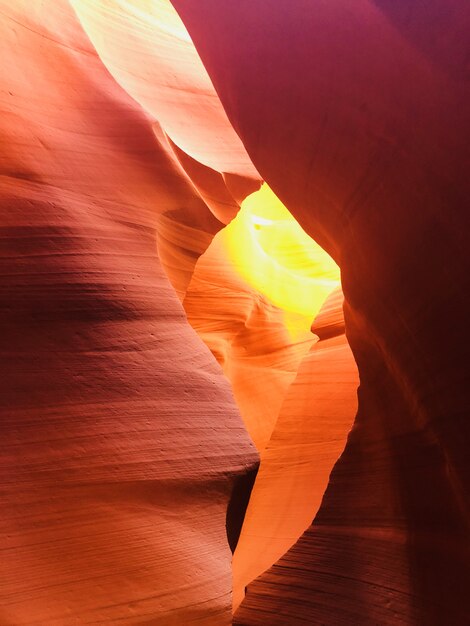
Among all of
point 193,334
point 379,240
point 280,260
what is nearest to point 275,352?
point 280,260

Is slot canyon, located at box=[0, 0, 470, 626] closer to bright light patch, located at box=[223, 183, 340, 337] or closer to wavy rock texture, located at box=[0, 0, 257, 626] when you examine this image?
wavy rock texture, located at box=[0, 0, 257, 626]

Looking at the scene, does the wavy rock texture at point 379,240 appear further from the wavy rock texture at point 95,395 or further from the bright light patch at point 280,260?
the bright light patch at point 280,260

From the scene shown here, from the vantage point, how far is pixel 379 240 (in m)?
2.23

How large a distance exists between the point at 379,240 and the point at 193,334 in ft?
3.39

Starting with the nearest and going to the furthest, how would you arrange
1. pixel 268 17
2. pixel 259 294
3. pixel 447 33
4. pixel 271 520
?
pixel 447 33 < pixel 268 17 < pixel 271 520 < pixel 259 294

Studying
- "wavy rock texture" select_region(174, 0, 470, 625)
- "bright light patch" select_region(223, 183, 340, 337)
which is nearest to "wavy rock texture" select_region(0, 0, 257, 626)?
"wavy rock texture" select_region(174, 0, 470, 625)

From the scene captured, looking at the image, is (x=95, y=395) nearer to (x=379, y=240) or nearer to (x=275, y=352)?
(x=379, y=240)

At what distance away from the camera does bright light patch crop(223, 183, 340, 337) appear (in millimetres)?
6113

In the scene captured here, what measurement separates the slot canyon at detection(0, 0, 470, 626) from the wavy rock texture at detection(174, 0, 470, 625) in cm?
1

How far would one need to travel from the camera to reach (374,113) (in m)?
2.04

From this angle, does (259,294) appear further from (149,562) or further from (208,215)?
(149,562)

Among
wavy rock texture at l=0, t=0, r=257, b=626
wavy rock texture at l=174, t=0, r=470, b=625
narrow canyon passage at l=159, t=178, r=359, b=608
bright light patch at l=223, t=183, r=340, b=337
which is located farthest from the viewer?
bright light patch at l=223, t=183, r=340, b=337

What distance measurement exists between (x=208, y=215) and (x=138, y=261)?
2.45ft

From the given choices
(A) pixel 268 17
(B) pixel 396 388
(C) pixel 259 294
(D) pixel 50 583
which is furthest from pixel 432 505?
(C) pixel 259 294
